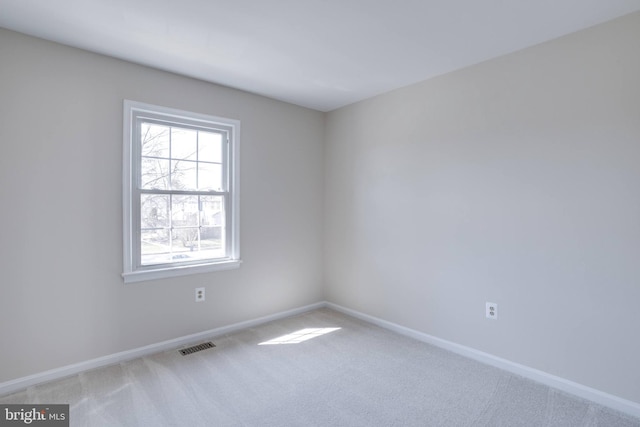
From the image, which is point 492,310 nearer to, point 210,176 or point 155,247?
point 210,176

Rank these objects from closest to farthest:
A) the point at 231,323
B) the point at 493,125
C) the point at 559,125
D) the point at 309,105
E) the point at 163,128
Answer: the point at 559,125 → the point at 493,125 → the point at 163,128 → the point at 231,323 → the point at 309,105

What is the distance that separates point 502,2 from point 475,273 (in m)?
1.92

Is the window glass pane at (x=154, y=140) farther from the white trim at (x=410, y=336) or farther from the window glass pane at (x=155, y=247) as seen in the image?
the white trim at (x=410, y=336)

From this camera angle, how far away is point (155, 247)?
2844 millimetres

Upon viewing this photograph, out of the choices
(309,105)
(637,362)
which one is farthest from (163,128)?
(637,362)

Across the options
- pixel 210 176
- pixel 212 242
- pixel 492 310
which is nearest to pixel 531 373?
pixel 492 310

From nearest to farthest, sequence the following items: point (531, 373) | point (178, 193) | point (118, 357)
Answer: point (531, 373) < point (118, 357) < point (178, 193)

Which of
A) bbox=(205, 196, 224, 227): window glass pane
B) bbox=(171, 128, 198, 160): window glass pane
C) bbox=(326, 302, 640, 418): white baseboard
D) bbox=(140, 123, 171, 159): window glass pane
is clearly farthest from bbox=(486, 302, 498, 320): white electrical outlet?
bbox=(140, 123, 171, 159): window glass pane

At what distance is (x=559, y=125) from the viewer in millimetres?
2281

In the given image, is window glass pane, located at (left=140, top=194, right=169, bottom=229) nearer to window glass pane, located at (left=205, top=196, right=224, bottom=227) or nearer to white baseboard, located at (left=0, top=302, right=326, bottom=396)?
window glass pane, located at (left=205, top=196, right=224, bottom=227)

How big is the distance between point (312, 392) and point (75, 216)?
7.04 ft

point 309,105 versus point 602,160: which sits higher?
point 309,105

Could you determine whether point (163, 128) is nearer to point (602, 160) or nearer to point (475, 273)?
point (475, 273)

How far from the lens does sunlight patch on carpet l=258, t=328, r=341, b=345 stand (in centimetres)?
304
